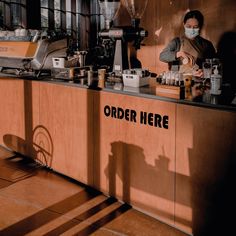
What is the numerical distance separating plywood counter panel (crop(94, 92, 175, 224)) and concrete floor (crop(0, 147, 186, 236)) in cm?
12

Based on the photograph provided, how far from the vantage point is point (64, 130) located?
346 centimetres

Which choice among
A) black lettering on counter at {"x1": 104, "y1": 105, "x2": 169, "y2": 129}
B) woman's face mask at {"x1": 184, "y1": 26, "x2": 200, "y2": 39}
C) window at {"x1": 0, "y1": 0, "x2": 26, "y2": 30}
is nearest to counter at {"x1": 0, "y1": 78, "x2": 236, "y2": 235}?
black lettering on counter at {"x1": 104, "y1": 105, "x2": 169, "y2": 129}

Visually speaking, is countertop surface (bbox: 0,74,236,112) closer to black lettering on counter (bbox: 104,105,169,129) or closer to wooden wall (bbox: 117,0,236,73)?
black lettering on counter (bbox: 104,105,169,129)

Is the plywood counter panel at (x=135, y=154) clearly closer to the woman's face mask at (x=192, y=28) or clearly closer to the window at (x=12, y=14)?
the woman's face mask at (x=192, y=28)

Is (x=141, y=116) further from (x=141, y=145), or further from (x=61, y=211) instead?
(x=61, y=211)

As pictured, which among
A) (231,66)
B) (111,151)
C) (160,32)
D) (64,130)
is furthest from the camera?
(160,32)

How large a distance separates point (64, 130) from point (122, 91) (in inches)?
36.7

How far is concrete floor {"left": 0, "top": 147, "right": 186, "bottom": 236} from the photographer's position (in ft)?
8.47

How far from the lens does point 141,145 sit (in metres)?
2.72

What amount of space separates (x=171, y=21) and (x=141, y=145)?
2970mm

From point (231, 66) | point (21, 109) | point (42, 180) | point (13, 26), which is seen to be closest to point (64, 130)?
point (42, 180)

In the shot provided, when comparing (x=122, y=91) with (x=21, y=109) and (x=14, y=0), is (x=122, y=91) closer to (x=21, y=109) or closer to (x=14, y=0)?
(x=21, y=109)

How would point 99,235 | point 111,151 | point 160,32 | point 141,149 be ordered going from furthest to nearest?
point 160,32, point 111,151, point 141,149, point 99,235

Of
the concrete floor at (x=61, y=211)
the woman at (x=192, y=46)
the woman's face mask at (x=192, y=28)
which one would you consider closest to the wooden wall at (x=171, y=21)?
the woman at (x=192, y=46)
